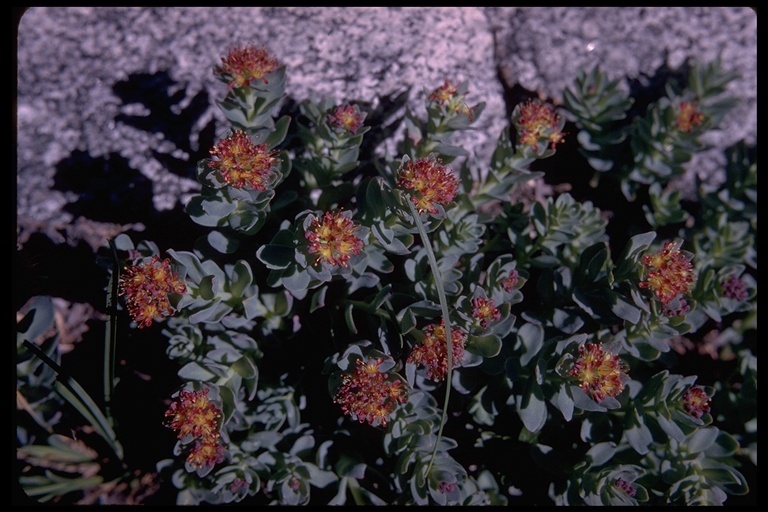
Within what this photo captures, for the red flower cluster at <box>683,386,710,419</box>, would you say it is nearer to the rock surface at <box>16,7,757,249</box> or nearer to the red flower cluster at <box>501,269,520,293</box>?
the red flower cluster at <box>501,269,520,293</box>

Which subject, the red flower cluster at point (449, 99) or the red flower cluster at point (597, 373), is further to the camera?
the red flower cluster at point (449, 99)

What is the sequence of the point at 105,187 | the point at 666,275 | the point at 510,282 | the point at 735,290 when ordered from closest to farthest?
1. the point at 666,275
2. the point at 510,282
3. the point at 735,290
4. the point at 105,187

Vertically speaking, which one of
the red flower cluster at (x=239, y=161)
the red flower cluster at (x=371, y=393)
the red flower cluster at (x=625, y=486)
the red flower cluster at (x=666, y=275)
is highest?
the red flower cluster at (x=239, y=161)

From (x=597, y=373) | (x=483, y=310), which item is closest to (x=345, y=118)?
(x=483, y=310)

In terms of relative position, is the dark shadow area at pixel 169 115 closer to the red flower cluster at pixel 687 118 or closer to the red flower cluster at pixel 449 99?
the red flower cluster at pixel 449 99

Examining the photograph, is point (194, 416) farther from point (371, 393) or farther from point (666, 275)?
point (666, 275)

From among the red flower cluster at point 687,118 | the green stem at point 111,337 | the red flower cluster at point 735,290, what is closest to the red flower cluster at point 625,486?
the red flower cluster at point 735,290
